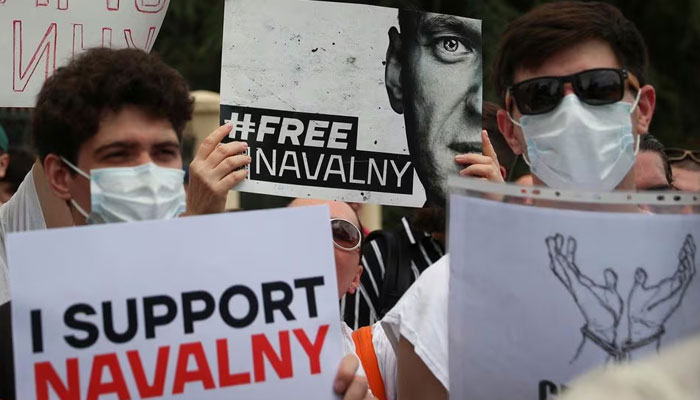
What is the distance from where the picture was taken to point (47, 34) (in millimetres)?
4184

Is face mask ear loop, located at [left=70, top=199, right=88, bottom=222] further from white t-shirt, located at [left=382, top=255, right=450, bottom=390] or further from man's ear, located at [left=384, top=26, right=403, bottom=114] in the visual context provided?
man's ear, located at [left=384, top=26, right=403, bottom=114]

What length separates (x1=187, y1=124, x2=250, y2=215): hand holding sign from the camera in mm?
3354

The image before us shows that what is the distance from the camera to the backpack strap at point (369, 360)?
131 inches

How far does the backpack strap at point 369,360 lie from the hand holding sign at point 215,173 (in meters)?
0.60

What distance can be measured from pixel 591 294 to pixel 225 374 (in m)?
0.83

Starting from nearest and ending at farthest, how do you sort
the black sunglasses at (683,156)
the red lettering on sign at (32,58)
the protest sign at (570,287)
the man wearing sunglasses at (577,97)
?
the protest sign at (570,287)
the man wearing sunglasses at (577,97)
the red lettering on sign at (32,58)
the black sunglasses at (683,156)

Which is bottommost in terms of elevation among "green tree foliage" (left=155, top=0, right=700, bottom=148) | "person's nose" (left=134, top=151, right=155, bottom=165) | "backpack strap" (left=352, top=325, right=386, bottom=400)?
"backpack strap" (left=352, top=325, right=386, bottom=400)

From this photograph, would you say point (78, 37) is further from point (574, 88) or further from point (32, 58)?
point (574, 88)

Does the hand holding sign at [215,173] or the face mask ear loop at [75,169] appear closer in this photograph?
the face mask ear loop at [75,169]

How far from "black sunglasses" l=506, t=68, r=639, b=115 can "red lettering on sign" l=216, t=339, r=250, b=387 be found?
102 centimetres

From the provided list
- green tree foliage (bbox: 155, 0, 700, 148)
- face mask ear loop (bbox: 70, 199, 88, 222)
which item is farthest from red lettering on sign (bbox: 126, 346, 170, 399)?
green tree foliage (bbox: 155, 0, 700, 148)

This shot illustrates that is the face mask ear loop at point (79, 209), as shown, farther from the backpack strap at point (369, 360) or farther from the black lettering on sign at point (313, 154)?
the backpack strap at point (369, 360)

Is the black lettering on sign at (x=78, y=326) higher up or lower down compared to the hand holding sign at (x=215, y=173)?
lower down

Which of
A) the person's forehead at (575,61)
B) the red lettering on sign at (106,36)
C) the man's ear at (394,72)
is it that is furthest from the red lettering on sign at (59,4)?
the person's forehead at (575,61)
